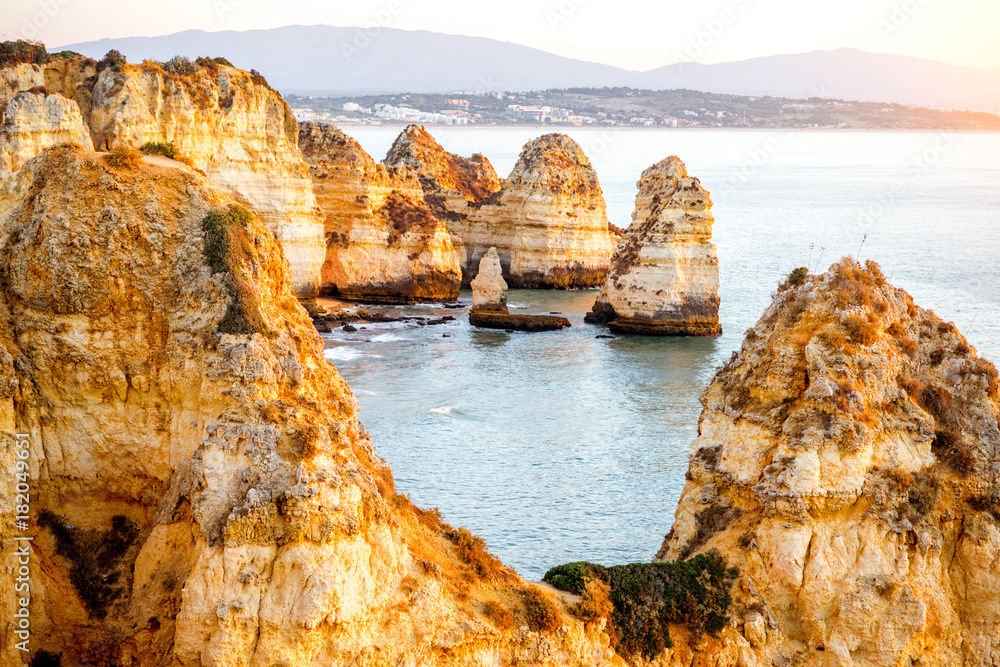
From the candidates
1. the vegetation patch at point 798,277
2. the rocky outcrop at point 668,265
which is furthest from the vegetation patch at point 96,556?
the rocky outcrop at point 668,265

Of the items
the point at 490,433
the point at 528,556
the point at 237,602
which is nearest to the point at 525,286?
the point at 490,433

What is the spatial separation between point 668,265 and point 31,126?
115 feet

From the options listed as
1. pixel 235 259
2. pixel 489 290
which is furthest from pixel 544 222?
pixel 235 259

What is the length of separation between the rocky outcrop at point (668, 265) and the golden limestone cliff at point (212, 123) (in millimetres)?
19097

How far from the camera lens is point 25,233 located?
1524 cm

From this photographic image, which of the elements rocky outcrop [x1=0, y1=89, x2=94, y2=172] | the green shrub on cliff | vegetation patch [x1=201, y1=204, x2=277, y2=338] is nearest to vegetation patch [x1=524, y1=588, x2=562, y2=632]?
vegetation patch [x1=201, y1=204, x2=277, y2=338]

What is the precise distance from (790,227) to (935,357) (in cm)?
10563

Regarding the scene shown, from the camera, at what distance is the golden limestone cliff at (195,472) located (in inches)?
475

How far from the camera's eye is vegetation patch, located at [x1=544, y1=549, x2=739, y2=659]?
14938 millimetres

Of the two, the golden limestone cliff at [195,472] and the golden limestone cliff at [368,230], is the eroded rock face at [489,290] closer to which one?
the golden limestone cliff at [368,230]

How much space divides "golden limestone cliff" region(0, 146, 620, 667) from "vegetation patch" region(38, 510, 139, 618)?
0.09ft

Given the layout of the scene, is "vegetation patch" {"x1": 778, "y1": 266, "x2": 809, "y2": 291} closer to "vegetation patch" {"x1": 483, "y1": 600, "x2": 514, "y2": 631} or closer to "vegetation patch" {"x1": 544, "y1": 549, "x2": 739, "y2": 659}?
"vegetation patch" {"x1": 544, "y1": 549, "x2": 739, "y2": 659}

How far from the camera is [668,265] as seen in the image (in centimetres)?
5675

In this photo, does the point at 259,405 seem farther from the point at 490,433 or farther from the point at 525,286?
the point at 525,286
